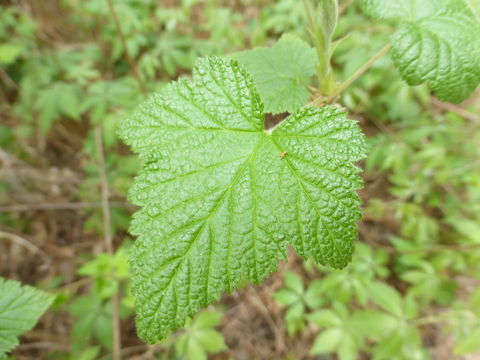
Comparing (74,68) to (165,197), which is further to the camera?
(74,68)

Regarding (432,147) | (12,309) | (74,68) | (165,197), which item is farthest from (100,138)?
(432,147)

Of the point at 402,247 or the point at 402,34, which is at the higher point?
the point at 402,34

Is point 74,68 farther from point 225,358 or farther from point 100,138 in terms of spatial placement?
point 225,358

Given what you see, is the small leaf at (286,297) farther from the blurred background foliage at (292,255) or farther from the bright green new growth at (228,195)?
the bright green new growth at (228,195)

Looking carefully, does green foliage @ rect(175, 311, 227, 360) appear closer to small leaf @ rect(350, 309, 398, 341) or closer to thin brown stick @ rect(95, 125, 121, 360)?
thin brown stick @ rect(95, 125, 121, 360)

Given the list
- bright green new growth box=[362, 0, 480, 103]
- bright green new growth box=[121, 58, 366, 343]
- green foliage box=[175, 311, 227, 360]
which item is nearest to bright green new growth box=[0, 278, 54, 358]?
bright green new growth box=[121, 58, 366, 343]

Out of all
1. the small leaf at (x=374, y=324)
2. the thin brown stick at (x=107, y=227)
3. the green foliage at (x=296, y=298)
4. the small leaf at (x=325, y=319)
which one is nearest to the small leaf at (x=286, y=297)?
the green foliage at (x=296, y=298)

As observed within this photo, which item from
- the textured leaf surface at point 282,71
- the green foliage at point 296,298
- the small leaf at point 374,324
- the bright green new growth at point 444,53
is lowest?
the small leaf at point 374,324
